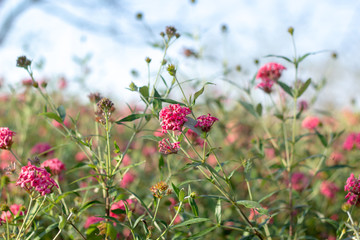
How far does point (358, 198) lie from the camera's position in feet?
4.32

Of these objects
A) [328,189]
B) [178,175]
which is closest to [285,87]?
[178,175]

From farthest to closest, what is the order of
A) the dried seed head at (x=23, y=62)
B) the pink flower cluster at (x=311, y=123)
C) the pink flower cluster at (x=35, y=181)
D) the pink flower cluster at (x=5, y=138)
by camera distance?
the pink flower cluster at (x=311, y=123), the dried seed head at (x=23, y=62), the pink flower cluster at (x=5, y=138), the pink flower cluster at (x=35, y=181)

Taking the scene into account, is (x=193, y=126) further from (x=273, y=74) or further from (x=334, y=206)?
(x=334, y=206)

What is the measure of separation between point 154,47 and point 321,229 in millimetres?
1562

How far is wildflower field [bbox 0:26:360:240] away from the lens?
119 cm

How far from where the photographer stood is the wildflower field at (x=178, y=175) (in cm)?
119

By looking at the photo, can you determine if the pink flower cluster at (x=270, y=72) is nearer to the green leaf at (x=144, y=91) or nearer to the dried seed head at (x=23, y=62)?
the green leaf at (x=144, y=91)

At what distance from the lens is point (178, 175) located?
233 centimetres

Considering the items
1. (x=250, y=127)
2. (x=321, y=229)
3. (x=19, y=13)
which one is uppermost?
(x=19, y=13)

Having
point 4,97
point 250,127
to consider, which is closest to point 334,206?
point 250,127

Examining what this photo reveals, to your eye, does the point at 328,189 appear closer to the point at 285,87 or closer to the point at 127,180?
the point at 285,87

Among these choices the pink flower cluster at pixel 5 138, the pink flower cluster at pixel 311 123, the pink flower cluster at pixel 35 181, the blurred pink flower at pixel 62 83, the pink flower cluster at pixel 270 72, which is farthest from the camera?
the blurred pink flower at pixel 62 83

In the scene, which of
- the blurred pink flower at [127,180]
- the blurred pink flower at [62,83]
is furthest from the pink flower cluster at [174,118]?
the blurred pink flower at [62,83]

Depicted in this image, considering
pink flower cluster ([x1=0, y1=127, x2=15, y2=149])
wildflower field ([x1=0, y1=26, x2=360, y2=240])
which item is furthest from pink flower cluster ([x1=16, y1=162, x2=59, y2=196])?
pink flower cluster ([x1=0, y1=127, x2=15, y2=149])
